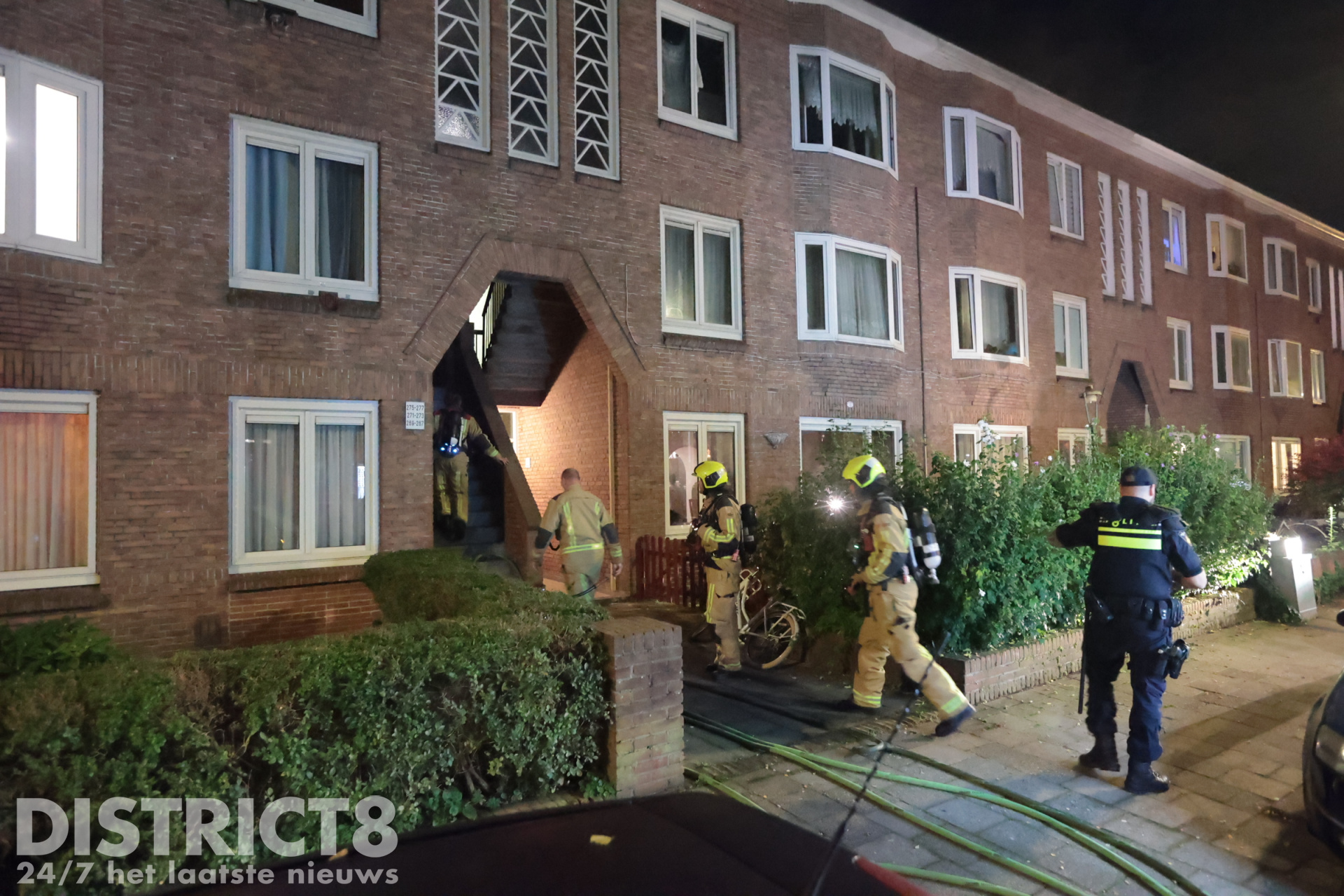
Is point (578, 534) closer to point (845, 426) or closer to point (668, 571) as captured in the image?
point (668, 571)

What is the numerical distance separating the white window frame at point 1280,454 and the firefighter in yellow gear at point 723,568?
23497mm

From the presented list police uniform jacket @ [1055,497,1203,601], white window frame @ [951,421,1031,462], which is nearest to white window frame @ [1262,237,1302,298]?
white window frame @ [951,421,1031,462]

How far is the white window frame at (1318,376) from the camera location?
26.5 metres

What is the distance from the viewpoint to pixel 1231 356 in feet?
75.7

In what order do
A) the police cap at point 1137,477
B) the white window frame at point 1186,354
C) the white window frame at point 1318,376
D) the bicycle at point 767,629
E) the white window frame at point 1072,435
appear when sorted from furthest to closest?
the white window frame at point 1318,376 → the white window frame at point 1186,354 → the white window frame at point 1072,435 → the bicycle at point 767,629 → the police cap at point 1137,477

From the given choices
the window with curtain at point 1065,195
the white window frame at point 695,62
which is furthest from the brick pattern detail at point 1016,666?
the window with curtain at point 1065,195

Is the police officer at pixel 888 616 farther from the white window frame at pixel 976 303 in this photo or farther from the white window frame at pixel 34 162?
the white window frame at pixel 976 303

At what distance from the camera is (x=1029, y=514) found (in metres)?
6.95

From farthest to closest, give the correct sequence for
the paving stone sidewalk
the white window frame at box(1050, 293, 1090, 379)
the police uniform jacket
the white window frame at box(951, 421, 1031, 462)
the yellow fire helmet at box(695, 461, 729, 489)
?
the white window frame at box(1050, 293, 1090, 379) → the white window frame at box(951, 421, 1031, 462) → the yellow fire helmet at box(695, 461, 729, 489) → the police uniform jacket → the paving stone sidewalk

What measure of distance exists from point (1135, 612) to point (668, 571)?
21.0ft

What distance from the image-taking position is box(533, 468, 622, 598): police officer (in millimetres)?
8180

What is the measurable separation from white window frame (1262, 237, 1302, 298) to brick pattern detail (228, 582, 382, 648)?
2766cm

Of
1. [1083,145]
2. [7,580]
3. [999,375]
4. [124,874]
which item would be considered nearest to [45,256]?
[7,580]

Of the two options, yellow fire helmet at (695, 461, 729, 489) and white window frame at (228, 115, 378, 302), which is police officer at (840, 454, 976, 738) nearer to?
yellow fire helmet at (695, 461, 729, 489)
